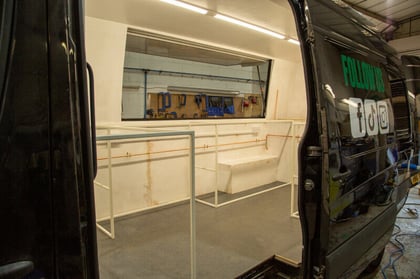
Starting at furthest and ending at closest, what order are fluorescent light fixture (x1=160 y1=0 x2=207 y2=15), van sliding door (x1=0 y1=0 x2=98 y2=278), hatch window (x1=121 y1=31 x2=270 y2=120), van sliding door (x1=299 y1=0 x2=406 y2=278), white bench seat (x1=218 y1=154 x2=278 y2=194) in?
white bench seat (x1=218 y1=154 x2=278 y2=194), hatch window (x1=121 y1=31 x2=270 y2=120), fluorescent light fixture (x1=160 y1=0 x2=207 y2=15), van sliding door (x1=299 y1=0 x2=406 y2=278), van sliding door (x1=0 y1=0 x2=98 y2=278)

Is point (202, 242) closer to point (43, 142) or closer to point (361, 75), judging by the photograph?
point (361, 75)

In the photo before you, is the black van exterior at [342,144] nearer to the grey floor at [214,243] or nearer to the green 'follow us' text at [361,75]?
the green 'follow us' text at [361,75]

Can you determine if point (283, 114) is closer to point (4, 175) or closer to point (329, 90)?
point (329, 90)

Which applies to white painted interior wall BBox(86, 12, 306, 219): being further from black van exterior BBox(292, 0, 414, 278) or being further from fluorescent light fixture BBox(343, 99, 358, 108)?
fluorescent light fixture BBox(343, 99, 358, 108)

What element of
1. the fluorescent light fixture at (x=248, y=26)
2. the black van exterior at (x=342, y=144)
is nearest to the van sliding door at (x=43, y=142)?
the black van exterior at (x=342, y=144)

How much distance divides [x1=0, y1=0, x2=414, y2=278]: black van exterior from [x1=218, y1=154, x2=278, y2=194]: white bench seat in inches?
83.6

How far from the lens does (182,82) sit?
5.45 meters

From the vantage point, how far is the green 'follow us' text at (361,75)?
138cm

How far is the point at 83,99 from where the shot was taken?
0.66 m

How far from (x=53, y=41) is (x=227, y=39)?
3241 millimetres

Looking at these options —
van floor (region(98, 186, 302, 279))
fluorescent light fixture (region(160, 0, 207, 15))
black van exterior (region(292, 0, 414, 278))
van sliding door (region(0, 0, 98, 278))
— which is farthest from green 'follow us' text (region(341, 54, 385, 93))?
fluorescent light fixture (region(160, 0, 207, 15))

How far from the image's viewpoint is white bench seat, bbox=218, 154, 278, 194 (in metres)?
4.07

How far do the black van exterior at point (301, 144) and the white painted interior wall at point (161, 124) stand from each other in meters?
1.64

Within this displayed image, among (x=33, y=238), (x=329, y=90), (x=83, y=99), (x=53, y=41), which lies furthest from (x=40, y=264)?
(x=329, y=90)
